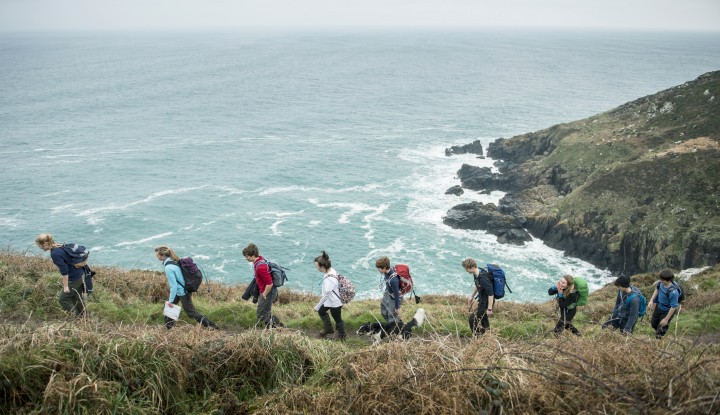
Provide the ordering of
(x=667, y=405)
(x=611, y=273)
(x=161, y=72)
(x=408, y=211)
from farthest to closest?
(x=161, y=72) → (x=408, y=211) → (x=611, y=273) → (x=667, y=405)

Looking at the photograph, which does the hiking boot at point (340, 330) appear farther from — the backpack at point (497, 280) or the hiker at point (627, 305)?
the hiker at point (627, 305)

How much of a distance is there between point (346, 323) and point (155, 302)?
597 cm

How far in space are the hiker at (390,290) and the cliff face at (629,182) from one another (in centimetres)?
3788

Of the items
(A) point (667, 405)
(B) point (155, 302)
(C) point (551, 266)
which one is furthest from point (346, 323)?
(C) point (551, 266)

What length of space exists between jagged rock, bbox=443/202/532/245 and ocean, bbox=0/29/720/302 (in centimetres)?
133

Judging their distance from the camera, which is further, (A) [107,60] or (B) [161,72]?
(A) [107,60]

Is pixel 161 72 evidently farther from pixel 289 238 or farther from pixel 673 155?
pixel 673 155

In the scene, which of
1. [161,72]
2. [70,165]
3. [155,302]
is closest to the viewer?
[155,302]

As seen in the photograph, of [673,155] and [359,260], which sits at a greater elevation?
[673,155]

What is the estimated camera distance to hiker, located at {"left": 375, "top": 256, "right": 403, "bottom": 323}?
433 inches

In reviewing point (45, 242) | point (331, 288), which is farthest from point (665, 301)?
point (45, 242)

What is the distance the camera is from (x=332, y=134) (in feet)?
299

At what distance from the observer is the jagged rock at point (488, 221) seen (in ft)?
166

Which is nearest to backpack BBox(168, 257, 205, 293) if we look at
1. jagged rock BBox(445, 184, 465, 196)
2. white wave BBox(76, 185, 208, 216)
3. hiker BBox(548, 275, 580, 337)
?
hiker BBox(548, 275, 580, 337)
